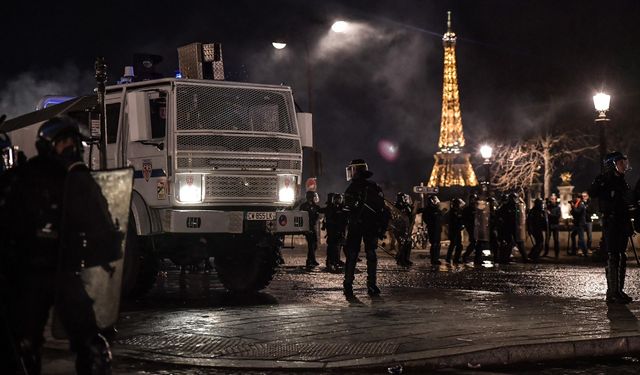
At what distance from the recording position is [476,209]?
22.6 metres

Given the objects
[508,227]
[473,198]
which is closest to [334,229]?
[473,198]

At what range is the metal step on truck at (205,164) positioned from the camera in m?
13.1

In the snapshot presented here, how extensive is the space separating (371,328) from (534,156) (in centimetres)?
5652

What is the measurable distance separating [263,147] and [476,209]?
9745 mm

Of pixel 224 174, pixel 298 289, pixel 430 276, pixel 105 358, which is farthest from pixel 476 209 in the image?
pixel 105 358

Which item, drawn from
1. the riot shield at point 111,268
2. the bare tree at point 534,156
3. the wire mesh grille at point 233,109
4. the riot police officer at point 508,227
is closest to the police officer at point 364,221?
the wire mesh grille at point 233,109

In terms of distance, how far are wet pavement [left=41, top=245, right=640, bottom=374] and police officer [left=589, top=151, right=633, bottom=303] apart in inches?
10.7

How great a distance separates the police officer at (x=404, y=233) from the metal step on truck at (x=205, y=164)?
7496mm

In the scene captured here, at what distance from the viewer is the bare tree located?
56656 mm

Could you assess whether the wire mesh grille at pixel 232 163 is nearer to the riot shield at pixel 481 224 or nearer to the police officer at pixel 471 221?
the riot shield at pixel 481 224

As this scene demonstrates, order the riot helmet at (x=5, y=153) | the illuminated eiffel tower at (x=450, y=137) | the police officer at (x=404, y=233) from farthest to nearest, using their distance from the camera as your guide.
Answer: the illuminated eiffel tower at (x=450, y=137), the police officer at (x=404, y=233), the riot helmet at (x=5, y=153)

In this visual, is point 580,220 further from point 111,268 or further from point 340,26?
point 111,268

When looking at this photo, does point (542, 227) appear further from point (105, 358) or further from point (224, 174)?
point (105, 358)

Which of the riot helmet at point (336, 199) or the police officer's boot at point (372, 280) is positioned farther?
the riot helmet at point (336, 199)
